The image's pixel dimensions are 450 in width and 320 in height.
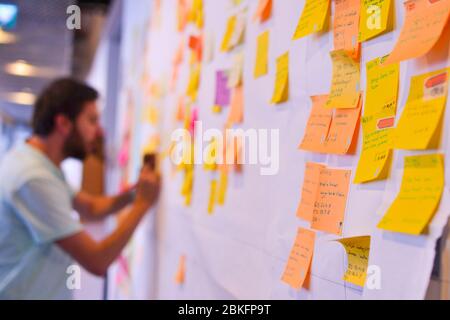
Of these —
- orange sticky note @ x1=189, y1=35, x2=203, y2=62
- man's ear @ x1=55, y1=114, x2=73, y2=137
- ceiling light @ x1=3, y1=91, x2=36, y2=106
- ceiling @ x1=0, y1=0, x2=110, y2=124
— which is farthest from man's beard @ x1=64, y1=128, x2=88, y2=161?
ceiling light @ x1=3, y1=91, x2=36, y2=106

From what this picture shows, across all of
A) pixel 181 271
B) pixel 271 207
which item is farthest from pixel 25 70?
pixel 271 207

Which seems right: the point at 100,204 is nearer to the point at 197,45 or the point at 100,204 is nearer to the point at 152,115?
the point at 152,115

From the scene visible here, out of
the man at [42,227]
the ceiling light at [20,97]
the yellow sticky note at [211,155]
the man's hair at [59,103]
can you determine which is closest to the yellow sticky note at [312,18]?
the yellow sticky note at [211,155]

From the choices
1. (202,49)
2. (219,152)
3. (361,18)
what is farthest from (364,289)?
(202,49)

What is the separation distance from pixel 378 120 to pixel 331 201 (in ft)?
0.47

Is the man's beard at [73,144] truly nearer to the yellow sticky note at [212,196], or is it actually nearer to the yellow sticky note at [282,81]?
the yellow sticky note at [212,196]

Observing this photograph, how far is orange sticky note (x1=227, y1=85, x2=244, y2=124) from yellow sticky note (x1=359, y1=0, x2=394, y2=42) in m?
0.41

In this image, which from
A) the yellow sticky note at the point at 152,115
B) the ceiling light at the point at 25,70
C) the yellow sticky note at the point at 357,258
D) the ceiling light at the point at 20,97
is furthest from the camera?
the ceiling light at the point at 20,97

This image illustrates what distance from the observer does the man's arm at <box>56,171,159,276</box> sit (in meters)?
1.29

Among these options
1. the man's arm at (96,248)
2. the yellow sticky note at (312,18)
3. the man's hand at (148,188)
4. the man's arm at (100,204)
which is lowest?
the man's arm at (96,248)

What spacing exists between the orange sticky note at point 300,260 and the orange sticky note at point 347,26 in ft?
0.89

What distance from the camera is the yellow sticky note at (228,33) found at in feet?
3.53

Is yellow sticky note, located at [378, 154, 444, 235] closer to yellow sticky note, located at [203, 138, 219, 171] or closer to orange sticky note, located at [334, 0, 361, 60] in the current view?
orange sticky note, located at [334, 0, 361, 60]

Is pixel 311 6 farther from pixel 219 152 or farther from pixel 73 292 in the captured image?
pixel 73 292
